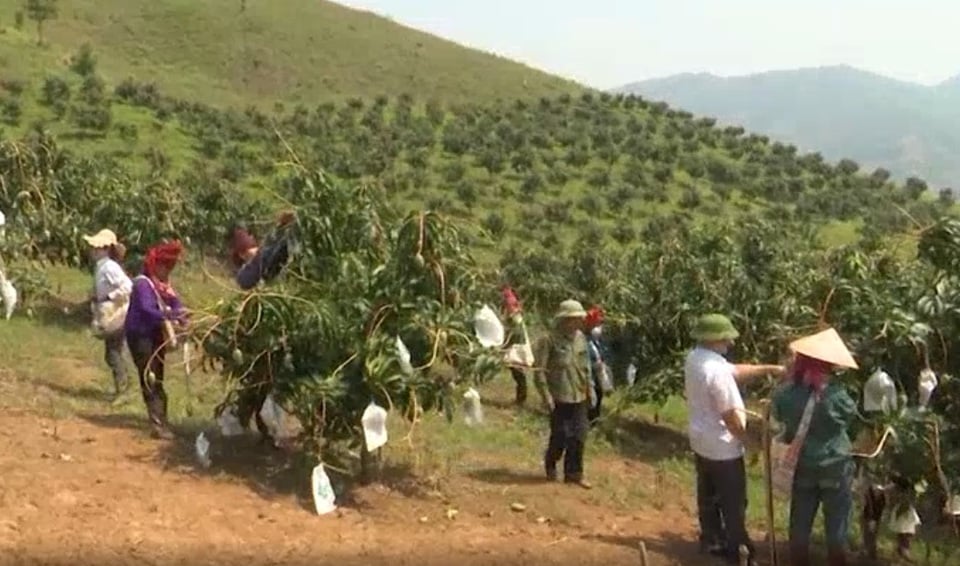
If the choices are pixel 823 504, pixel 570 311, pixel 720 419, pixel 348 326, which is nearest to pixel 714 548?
pixel 823 504

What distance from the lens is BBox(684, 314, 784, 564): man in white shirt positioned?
7.46 metres

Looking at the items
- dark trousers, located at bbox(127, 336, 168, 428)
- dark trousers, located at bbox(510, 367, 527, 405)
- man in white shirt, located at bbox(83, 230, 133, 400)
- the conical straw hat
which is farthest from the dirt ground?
dark trousers, located at bbox(510, 367, 527, 405)

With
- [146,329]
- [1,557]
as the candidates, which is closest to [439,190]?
[146,329]

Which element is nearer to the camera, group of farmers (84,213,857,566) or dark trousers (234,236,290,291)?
group of farmers (84,213,857,566)

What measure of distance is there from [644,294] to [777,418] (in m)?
7.28

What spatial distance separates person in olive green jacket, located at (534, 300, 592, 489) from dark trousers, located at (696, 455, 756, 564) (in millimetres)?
1772

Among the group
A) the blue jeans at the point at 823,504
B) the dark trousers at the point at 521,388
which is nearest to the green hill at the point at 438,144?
the dark trousers at the point at 521,388

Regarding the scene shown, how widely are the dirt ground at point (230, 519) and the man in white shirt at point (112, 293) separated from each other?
1503 mm

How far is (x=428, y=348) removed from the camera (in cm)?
854

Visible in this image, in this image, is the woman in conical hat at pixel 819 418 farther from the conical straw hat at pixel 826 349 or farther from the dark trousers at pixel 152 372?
the dark trousers at pixel 152 372

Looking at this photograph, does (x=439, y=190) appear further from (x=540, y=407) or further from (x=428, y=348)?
(x=428, y=348)

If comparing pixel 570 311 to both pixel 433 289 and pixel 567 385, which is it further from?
pixel 433 289

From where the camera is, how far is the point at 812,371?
23.6ft

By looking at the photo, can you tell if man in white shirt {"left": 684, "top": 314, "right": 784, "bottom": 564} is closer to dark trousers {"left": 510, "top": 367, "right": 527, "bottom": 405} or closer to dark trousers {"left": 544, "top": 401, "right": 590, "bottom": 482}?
dark trousers {"left": 544, "top": 401, "right": 590, "bottom": 482}
